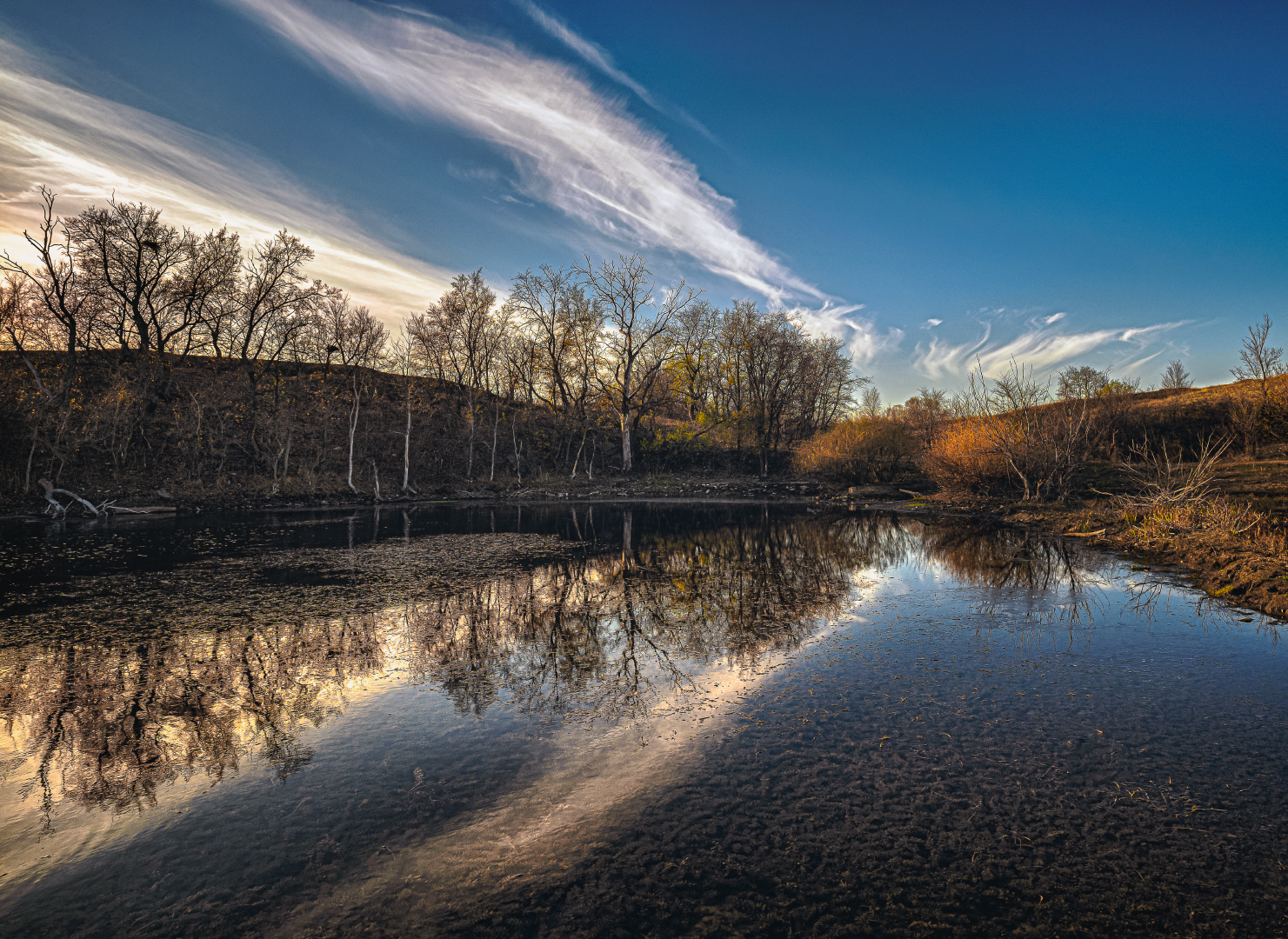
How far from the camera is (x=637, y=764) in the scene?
385cm

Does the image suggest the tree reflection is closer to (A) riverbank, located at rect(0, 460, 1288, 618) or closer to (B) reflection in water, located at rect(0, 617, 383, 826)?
(B) reflection in water, located at rect(0, 617, 383, 826)

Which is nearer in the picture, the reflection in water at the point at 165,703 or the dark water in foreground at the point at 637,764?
the dark water in foreground at the point at 637,764

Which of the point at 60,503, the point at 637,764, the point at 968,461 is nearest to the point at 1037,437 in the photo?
the point at 968,461

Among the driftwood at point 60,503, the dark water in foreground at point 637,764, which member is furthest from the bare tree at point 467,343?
the dark water in foreground at point 637,764

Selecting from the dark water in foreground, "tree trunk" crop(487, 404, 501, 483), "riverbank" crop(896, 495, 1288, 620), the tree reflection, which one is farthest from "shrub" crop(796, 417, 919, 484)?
the dark water in foreground

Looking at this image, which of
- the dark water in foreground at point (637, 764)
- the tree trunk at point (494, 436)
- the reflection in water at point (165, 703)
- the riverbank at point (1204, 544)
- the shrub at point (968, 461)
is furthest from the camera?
the tree trunk at point (494, 436)

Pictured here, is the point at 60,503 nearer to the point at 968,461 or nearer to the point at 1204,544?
the point at 1204,544

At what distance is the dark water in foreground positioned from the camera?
8.63ft

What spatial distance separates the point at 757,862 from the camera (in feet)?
9.45

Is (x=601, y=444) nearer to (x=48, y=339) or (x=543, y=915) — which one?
(x=48, y=339)

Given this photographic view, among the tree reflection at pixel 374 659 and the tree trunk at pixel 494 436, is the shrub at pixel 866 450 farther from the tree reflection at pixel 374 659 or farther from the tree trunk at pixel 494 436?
the tree reflection at pixel 374 659

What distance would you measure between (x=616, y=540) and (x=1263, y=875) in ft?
41.4

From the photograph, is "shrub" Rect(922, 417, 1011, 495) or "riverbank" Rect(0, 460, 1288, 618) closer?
"riverbank" Rect(0, 460, 1288, 618)

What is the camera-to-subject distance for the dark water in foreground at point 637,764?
2631 millimetres
